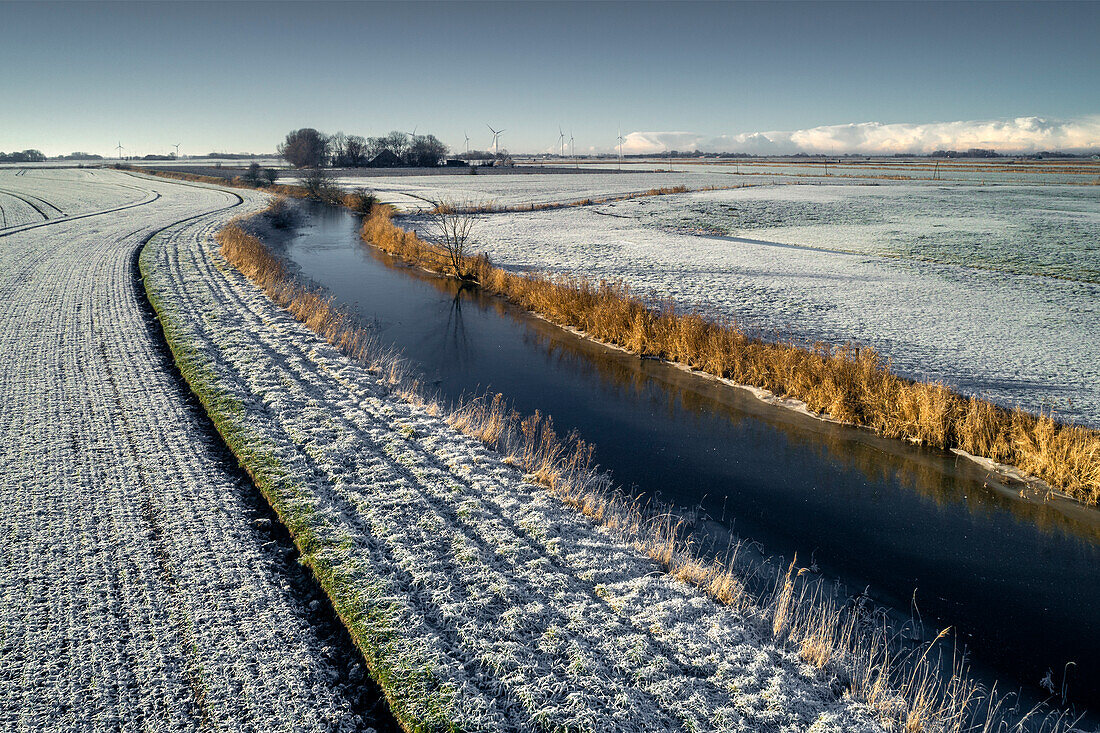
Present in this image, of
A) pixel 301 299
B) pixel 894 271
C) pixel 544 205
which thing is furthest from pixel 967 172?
pixel 301 299

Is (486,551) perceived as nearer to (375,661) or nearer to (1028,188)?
(375,661)

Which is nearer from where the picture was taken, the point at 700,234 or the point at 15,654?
the point at 15,654

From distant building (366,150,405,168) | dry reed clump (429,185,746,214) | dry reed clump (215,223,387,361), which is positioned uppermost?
distant building (366,150,405,168)

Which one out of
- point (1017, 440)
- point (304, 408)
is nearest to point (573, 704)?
point (304, 408)

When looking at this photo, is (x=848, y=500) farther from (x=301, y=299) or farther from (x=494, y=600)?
(x=301, y=299)

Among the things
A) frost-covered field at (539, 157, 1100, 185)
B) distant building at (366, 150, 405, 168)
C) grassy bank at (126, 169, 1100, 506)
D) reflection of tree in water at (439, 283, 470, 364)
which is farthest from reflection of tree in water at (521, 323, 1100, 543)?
distant building at (366, 150, 405, 168)

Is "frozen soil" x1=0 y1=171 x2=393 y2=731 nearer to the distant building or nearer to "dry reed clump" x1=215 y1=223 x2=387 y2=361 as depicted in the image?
"dry reed clump" x1=215 y1=223 x2=387 y2=361

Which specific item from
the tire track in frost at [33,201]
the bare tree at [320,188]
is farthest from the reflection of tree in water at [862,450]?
the tire track in frost at [33,201]
